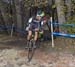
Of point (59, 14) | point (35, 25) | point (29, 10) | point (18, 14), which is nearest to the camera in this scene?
point (35, 25)

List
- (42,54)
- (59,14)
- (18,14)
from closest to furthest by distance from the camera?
(42,54) → (59,14) → (18,14)

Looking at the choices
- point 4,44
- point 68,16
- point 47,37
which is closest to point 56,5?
point 68,16

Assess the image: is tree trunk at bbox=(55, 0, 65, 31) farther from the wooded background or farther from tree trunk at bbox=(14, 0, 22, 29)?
tree trunk at bbox=(14, 0, 22, 29)

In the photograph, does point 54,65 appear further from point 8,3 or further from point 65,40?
point 8,3

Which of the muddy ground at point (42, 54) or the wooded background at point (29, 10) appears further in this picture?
the wooded background at point (29, 10)

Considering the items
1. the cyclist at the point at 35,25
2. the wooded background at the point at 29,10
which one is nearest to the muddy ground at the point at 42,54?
the cyclist at the point at 35,25

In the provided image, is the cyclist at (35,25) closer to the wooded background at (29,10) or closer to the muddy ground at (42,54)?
the muddy ground at (42,54)

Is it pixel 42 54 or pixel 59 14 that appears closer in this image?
pixel 42 54

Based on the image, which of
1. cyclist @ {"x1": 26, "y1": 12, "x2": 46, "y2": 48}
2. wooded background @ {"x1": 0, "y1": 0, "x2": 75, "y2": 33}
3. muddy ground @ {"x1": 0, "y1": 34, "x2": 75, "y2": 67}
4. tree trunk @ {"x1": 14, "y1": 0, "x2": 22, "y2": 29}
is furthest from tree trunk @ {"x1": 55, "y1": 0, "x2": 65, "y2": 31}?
tree trunk @ {"x1": 14, "y1": 0, "x2": 22, "y2": 29}

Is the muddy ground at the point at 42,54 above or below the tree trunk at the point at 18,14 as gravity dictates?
below

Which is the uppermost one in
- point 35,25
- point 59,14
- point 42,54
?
point 59,14

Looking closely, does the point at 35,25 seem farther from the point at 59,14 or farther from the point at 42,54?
the point at 59,14

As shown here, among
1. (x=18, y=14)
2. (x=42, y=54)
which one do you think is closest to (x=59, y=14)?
(x=42, y=54)

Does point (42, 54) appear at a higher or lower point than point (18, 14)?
lower
